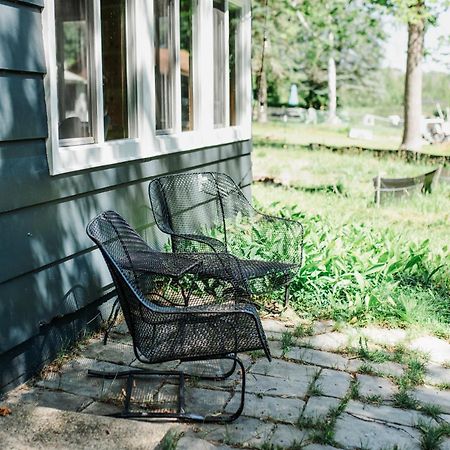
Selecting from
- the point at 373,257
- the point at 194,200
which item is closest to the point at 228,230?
the point at 194,200

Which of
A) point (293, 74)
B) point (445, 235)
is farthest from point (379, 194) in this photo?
point (293, 74)

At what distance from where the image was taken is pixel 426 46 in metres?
18.8

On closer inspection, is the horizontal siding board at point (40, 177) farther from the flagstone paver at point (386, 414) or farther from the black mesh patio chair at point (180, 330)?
the flagstone paver at point (386, 414)

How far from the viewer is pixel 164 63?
5.38 meters

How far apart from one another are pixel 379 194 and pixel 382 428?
631cm

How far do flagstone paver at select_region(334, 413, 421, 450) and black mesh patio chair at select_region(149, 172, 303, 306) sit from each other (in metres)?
1.26

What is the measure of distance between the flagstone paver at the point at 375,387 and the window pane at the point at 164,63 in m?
2.56

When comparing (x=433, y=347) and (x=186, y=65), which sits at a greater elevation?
(x=186, y=65)

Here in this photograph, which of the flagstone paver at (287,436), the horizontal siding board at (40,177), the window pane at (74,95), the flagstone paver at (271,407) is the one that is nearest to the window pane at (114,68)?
the window pane at (74,95)

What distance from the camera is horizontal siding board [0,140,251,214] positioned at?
3.28 meters

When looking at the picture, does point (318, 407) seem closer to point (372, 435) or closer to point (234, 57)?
point (372, 435)

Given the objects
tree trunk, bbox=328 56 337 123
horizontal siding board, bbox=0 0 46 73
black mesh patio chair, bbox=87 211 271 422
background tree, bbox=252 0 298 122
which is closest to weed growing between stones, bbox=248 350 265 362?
black mesh patio chair, bbox=87 211 271 422

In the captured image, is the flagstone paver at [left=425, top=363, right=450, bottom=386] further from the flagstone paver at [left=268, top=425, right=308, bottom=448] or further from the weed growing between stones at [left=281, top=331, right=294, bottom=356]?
the flagstone paver at [left=268, top=425, right=308, bottom=448]

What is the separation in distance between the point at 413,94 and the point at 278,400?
15.7 meters
